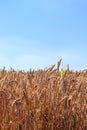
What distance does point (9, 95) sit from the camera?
3898mm

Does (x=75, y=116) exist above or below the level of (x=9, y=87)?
below

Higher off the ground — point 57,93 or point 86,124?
point 57,93

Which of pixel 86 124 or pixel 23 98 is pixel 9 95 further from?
pixel 86 124

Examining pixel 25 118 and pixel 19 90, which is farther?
pixel 19 90

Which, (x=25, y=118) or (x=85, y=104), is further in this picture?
(x=85, y=104)

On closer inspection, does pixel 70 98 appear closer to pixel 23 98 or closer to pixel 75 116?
pixel 75 116

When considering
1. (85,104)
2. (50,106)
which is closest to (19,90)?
(50,106)

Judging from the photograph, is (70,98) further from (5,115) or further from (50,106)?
(5,115)

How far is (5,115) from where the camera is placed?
3549 millimetres

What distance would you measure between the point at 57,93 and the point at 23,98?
343 millimetres

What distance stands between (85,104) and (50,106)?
348 millimetres

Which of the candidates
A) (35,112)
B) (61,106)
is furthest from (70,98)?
(35,112)

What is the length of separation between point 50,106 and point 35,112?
17 centimetres

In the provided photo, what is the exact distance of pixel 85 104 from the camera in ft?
12.7
